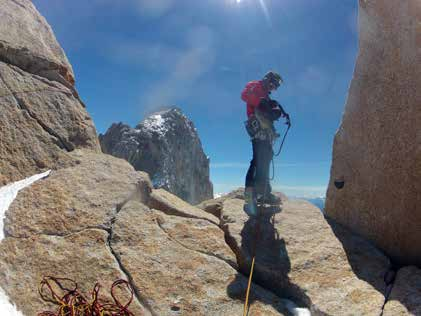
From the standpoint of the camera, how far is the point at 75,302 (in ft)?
18.0

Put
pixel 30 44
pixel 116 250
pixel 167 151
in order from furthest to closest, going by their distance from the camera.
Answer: pixel 167 151 < pixel 30 44 < pixel 116 250

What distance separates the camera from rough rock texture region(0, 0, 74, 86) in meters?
10.2

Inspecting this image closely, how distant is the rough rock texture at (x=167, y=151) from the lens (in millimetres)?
75688

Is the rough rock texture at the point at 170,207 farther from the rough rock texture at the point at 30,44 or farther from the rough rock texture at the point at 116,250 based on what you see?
the rough rock texture at the point at 30,44

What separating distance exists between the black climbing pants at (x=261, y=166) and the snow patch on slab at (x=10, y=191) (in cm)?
620

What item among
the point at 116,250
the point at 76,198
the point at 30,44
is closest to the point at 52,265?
the point at 116,250

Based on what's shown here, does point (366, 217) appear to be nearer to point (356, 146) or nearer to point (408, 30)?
point (356, 146)

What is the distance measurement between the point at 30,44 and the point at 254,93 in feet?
25.6

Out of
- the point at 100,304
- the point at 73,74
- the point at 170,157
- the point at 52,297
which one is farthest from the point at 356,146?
the point at 170,157

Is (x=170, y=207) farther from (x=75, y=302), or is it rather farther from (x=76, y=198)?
(x=75, y=302)

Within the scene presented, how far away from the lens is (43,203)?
743 centimetres

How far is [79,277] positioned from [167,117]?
10008 cm

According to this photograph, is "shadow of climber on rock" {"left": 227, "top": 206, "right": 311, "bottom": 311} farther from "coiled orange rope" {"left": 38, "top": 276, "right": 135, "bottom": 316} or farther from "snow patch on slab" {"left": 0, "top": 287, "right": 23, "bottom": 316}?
"snow patch on slab" {"left": 0, "top": 287, "right": 23, "bottom": 316}

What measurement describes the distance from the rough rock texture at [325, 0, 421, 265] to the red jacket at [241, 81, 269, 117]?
2609 mm
